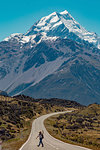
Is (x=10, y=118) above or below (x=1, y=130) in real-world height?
above

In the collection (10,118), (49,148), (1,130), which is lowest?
(49,148)

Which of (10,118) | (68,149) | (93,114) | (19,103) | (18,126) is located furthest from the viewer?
(19,103)

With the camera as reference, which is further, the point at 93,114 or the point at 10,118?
the point at 93,114

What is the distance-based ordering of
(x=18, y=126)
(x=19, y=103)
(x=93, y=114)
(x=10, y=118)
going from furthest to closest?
(x=19, y=103), (x=93, y=114), (x=10, y=118), (x=18, y=126)

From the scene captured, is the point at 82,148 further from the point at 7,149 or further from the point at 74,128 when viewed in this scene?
the point at 74,128

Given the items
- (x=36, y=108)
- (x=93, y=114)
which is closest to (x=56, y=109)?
(x=36, y=108)

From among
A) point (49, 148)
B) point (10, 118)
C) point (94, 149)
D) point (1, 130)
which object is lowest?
point (94, 149)

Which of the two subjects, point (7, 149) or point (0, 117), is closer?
point (7, 149)

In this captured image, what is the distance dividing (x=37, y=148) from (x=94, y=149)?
26.3ft

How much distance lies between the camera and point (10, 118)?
255 ft

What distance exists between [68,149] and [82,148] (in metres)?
2.47

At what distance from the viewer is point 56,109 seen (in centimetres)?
14962

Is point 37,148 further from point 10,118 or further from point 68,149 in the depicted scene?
point 10,118

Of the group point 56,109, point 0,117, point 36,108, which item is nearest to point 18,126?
point 0,117
